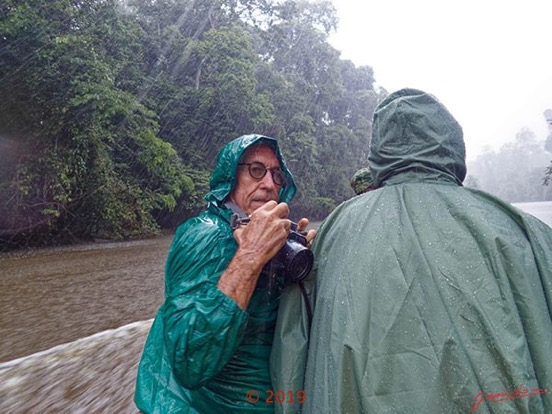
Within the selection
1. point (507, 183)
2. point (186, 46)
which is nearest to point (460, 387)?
point (186, 46)

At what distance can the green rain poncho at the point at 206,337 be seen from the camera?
1.25 metres

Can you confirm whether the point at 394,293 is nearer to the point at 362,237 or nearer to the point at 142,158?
the point at 362,237

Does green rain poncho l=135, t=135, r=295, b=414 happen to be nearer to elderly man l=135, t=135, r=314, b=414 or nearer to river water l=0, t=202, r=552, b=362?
elderly man l=135, t=135, r=314, b=414

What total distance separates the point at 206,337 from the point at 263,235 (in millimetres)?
360

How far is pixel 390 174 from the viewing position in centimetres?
132

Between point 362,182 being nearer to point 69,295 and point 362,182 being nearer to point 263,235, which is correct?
point 263,235

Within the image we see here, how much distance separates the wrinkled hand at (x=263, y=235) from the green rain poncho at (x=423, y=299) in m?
0.14

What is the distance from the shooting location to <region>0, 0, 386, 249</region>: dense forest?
12859 millimetres

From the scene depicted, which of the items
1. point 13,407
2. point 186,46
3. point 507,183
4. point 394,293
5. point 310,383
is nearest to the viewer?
point 394,293

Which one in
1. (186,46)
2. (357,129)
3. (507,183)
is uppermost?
(186,46)

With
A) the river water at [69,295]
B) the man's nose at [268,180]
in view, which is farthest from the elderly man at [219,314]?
the river water at [69,295]

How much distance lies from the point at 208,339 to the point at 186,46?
2439 centimetres

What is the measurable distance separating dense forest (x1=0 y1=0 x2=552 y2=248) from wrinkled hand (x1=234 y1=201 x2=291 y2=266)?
13.4 meters

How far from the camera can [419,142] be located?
50.2 inches
